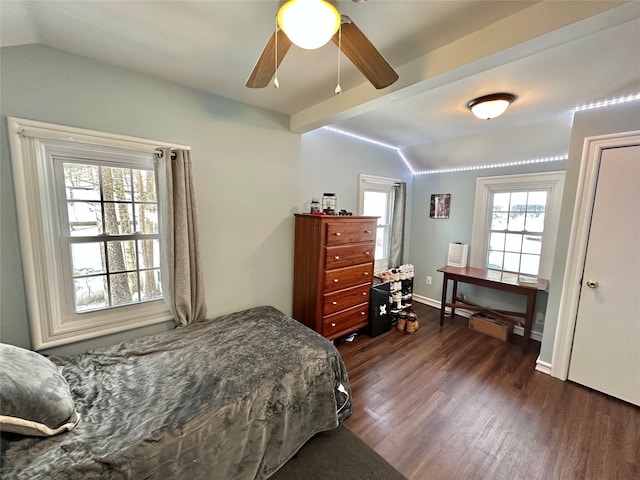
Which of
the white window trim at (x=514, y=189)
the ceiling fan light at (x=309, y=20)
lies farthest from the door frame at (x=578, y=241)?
the ceiling fan light at (x=309, y=20)

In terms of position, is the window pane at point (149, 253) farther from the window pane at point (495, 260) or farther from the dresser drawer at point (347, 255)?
the window pane at point (495, 260)

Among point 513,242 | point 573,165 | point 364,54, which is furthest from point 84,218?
point 513,242

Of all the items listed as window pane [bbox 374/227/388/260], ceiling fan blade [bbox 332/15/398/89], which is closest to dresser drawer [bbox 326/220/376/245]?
window pane [bbox 374/227/388/260]

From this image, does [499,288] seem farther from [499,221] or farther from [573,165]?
[573,165]

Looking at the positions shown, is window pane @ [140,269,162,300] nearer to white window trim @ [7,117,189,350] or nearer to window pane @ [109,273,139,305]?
window pane @ [109,273,139,305]

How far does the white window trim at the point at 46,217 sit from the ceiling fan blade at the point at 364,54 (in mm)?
1591

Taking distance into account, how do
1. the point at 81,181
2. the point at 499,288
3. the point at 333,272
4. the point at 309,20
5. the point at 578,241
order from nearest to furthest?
the point at 309,20 < the point at 81,181 < the point at 578,241 < the point at 333,272 < the point at 499,288

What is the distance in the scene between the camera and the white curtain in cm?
193

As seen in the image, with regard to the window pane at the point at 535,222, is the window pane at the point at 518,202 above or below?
above

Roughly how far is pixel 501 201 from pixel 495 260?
80 centimetres

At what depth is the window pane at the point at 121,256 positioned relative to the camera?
6.25ft

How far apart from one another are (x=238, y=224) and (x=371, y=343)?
1.96 metres

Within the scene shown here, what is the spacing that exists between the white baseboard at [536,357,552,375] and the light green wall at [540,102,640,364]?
30 millimetres

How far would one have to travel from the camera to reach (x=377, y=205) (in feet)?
13.0
